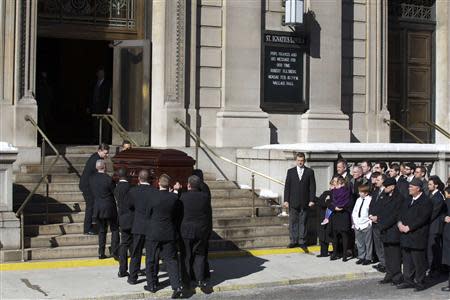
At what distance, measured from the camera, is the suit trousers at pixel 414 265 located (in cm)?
1237

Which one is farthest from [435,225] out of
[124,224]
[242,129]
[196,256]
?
[242,129]

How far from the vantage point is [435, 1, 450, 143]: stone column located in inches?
901

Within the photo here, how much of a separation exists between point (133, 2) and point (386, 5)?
671 centimetres

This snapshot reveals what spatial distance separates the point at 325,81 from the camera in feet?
67.7

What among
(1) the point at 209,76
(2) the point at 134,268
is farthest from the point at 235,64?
(2) the point at 134,268

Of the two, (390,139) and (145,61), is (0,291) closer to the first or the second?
(145,61)

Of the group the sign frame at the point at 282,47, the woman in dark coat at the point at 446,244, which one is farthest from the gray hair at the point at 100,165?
the sign frame at the point at 282,47

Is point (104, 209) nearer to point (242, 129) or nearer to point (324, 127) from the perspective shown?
point (242, 129)

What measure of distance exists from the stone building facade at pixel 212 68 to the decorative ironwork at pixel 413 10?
1.27m

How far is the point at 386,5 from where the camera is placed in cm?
2180

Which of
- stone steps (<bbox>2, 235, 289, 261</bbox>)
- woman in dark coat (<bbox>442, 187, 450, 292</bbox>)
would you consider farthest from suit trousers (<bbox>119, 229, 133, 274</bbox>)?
woman in dark coat (<bbox>442, 187, 450, 292</bbox>)

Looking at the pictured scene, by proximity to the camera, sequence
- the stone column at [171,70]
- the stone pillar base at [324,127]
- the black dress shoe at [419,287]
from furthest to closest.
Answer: the stone pillar base at [324,127], the stone column at [171,70], the black dress shoe at [419,287]

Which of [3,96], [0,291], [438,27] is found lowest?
[0,291]

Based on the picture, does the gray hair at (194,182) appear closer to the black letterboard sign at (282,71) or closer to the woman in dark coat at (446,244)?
the woman in dark coat at (446,244)
